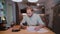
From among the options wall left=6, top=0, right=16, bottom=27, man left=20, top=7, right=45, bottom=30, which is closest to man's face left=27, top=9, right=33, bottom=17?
man left=20, top=7, right=45, bottom=30

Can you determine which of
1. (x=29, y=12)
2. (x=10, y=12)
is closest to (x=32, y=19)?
(x=29, y=12)

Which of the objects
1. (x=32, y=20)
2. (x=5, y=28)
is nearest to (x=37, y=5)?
(x=32, y=20)

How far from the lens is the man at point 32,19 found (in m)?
1.19

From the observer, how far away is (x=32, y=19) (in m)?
1.21

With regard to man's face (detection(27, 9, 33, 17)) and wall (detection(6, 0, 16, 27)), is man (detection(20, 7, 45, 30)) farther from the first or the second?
wall (detection(6, 0, 16, 27))

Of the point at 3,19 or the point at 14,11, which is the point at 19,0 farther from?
the point at 3,19

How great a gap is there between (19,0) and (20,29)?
0.28 m

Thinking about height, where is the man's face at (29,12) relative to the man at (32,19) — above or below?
above

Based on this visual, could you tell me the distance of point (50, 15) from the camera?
1177 mm

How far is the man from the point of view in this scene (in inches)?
47.0

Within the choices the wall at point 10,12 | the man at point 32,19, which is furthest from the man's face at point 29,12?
the wall at point 10,12

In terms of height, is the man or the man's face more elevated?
the man's face

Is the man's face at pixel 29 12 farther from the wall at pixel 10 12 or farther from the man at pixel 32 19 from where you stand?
the wall at pixel 10 12

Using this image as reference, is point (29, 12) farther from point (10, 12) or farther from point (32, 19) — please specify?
point (10, 12)
